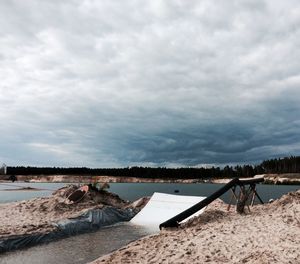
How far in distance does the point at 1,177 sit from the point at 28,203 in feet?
582

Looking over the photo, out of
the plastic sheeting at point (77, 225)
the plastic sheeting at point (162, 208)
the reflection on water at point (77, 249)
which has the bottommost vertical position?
the reflection on water at point (77, 249)

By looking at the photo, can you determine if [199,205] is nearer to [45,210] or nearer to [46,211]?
[46,211]

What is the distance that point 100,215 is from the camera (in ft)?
82.0

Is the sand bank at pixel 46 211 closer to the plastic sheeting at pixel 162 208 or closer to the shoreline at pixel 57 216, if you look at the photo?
the shoreline at pixel 57 216

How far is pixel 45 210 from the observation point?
85.5ft

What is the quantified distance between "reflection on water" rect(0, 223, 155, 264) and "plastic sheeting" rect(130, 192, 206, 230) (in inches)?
122

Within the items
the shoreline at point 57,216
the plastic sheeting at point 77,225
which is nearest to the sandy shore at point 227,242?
the plastic sheeting at point 77,225

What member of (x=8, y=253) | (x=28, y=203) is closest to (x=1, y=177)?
(x=28, y=203)

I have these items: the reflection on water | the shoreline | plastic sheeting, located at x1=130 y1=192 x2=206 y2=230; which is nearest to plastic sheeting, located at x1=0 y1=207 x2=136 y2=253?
the shoreline

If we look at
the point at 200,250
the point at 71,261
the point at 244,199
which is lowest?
the point at 71,261

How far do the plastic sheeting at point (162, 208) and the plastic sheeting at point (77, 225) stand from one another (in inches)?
48.9

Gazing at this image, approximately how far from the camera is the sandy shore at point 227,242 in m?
11.6

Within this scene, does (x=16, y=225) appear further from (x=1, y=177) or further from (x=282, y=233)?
(x=1, y=177)

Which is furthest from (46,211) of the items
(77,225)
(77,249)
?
(77,249)
